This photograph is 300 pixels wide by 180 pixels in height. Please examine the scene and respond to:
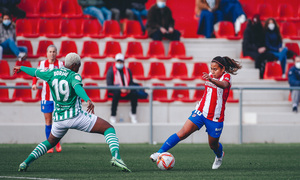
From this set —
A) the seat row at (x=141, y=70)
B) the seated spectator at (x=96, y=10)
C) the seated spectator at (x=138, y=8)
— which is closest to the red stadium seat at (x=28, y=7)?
the seated spectator at (x=96, y=10)

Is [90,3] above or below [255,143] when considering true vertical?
above

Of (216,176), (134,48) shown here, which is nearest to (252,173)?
(216,176)

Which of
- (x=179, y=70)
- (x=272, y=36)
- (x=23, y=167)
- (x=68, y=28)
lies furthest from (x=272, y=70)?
(x=23, y=167)

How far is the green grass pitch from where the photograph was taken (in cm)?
671

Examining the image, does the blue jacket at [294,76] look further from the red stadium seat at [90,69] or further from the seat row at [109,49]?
the red stadium seat at [90,69]

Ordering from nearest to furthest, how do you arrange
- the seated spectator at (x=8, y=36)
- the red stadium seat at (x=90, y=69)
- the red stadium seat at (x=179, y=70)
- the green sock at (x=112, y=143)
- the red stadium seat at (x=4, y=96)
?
1. the green sock at (x=112, y=143)
2. the red stadium seat at (x=4, y=96)
3. the red stadium seat at (x=90, y=69)
4. the seated spectator at (x=8, y=36)
5. the red stadium seat at (x=179, y=70)

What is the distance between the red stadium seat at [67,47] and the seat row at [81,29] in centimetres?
55

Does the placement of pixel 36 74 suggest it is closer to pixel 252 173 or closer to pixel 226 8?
pixel 252 173

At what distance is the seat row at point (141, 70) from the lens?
1407cm

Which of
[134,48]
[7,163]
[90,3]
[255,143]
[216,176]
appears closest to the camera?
[216,176]

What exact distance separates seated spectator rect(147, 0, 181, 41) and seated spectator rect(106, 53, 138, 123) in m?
2.52

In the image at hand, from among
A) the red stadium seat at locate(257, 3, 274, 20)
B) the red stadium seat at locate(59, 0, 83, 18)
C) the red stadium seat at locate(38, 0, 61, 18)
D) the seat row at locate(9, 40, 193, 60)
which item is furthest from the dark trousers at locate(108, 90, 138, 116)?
the red stadium seat at locate(257, 3, 274, 20)

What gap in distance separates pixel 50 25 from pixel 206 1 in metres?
4.51

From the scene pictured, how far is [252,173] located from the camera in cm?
704
